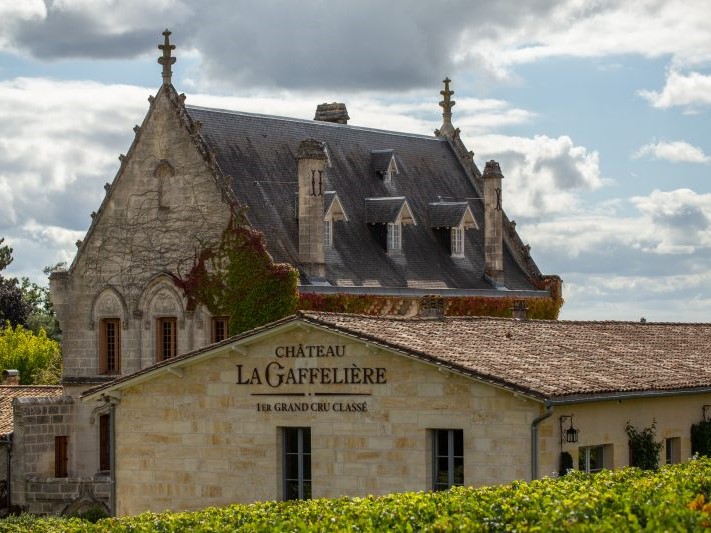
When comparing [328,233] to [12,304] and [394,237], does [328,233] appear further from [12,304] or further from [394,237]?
[12,304]

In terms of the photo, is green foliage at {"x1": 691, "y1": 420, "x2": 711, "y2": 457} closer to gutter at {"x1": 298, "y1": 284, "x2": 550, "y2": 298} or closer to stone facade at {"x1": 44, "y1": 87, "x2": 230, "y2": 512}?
gutter at {"x1": 298, "y1": 284, "x2": 550, "y2": 298}

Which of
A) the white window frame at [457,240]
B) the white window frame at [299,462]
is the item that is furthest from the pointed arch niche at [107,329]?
the white window frame at [299,462]

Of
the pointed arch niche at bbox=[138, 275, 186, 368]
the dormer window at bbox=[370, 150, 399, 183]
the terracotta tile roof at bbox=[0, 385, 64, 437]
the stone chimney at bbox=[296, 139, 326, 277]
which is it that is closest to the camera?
the stone chimney at bbox=[296, 139, 326, 277]

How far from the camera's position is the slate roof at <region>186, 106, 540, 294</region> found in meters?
54.8

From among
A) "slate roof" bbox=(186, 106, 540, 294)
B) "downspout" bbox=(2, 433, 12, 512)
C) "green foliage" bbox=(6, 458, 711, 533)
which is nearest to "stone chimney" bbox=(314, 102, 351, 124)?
"slate roof" bbox=(186, 106, 540, 294)

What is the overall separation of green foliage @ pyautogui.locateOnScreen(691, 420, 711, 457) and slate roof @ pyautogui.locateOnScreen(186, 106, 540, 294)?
55.8 feet

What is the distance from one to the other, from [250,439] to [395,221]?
76.4 feet

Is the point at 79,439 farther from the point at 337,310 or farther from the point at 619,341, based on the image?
the point at 619,341

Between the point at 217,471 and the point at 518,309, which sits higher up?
the point at 518,309

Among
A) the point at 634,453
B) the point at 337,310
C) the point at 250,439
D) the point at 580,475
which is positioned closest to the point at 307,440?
the point at 250,439

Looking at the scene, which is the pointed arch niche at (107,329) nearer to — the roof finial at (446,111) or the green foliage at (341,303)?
the green foliage at (341,303)

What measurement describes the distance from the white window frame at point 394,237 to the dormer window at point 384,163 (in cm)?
302

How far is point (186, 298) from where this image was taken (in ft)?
176

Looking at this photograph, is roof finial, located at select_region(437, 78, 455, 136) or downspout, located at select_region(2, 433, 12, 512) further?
roof finial, located at select_region(437, 78, 455, 136)
